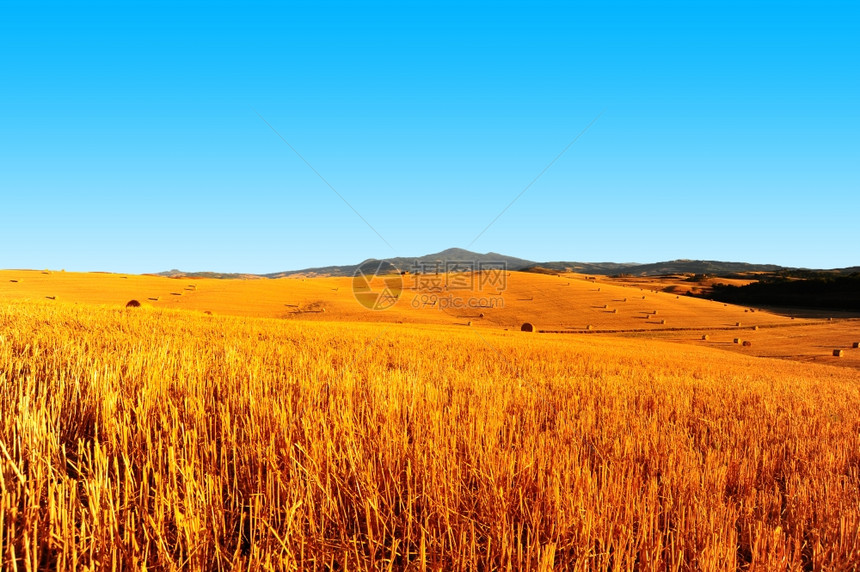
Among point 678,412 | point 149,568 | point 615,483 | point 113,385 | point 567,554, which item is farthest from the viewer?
point 678,412

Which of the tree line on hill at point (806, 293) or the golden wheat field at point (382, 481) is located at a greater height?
the tree line on hill at point (806, 293)

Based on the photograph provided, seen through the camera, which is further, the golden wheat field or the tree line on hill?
the tree line on hill

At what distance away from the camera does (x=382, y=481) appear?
11.1 feet

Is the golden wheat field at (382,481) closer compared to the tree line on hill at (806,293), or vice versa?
the golden wheat field at (382,481)

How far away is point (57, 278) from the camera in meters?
60.0

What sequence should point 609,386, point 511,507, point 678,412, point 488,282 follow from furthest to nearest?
point 488,282 < point 609,386 < point 678,412 < point 511,507

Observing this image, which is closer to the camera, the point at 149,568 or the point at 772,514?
the point at 149,568

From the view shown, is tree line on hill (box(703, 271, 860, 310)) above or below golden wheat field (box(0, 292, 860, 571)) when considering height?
above

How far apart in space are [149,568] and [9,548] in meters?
0.59

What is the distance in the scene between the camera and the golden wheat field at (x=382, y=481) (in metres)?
2.55

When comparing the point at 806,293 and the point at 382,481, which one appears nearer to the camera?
the point at 382,481

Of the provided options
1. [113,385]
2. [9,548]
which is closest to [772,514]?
[9,548]

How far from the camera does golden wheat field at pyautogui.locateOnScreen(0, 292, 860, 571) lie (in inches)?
100

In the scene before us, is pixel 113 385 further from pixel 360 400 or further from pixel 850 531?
pixel 850 531
